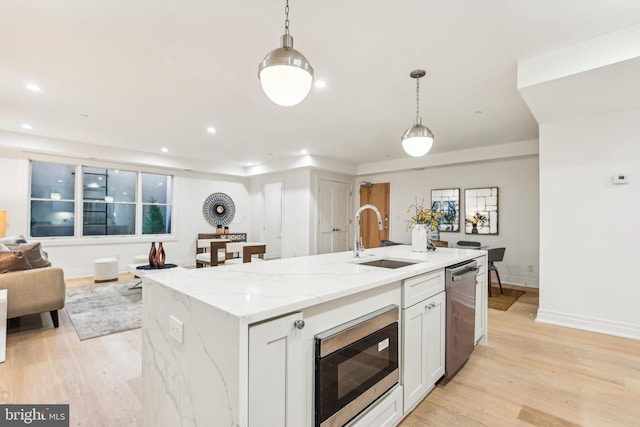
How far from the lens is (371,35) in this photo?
7.47 ft

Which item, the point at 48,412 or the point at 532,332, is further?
the point at 532,332

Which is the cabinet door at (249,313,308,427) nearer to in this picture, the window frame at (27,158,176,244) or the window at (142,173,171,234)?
the window frame at (27,158,176,244)

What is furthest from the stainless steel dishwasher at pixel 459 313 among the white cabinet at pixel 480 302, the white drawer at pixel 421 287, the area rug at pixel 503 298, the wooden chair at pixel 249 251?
the wooden chair at pixel 249 251

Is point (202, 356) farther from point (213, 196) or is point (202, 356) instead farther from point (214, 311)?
point (213, 196)

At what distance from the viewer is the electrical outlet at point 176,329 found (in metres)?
1.24

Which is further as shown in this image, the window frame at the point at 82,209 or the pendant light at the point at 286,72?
the window frame at the point at 82,209

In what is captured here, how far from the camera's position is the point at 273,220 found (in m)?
8.00

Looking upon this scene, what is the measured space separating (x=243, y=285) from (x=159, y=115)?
365 centimetres

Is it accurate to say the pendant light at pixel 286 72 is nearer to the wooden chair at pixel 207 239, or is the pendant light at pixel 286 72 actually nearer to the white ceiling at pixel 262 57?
the white ceiling at pixel 262 57

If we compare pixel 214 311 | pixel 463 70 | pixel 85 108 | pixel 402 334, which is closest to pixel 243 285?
pixel 214 311

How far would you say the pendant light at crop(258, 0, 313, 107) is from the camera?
1.55 m

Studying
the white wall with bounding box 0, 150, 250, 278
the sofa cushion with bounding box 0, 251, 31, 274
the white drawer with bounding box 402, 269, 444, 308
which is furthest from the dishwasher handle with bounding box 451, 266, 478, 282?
the white wall with bounding box 0, 150, 250, 278

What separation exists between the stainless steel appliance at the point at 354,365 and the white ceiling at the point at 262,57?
195cm

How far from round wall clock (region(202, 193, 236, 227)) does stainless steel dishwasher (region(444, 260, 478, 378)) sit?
6.53 metres
